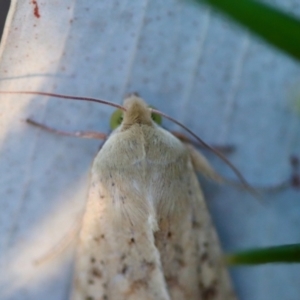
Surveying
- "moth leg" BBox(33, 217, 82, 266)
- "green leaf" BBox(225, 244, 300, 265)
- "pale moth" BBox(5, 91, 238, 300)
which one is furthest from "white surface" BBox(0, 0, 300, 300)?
"green leaf" BBox(225, 244, 300, 265)

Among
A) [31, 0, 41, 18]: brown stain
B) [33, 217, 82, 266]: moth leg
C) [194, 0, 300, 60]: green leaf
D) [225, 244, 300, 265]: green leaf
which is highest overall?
[31, 0, 41, 18]: brown stain

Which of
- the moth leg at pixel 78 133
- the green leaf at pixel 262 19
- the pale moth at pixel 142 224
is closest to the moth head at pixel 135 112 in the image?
the pale moth at pixel 142 224

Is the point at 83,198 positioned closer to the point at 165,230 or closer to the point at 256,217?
the point at 165,230

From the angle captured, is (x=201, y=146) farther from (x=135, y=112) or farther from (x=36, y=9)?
(x=36, y=9)

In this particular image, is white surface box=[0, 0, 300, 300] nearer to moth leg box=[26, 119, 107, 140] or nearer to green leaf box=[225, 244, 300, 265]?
moth leg box=[26, 119, 107, 140]

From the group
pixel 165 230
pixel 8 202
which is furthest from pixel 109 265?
pixel 8 202

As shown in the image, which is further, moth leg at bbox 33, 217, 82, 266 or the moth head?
moth leg at bbox 33, 217, 82, 266

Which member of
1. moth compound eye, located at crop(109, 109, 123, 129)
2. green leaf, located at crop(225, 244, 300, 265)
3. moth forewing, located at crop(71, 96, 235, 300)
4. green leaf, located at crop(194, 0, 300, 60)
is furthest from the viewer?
moth compound eye, located at crop(109, 109, 123, 129)
